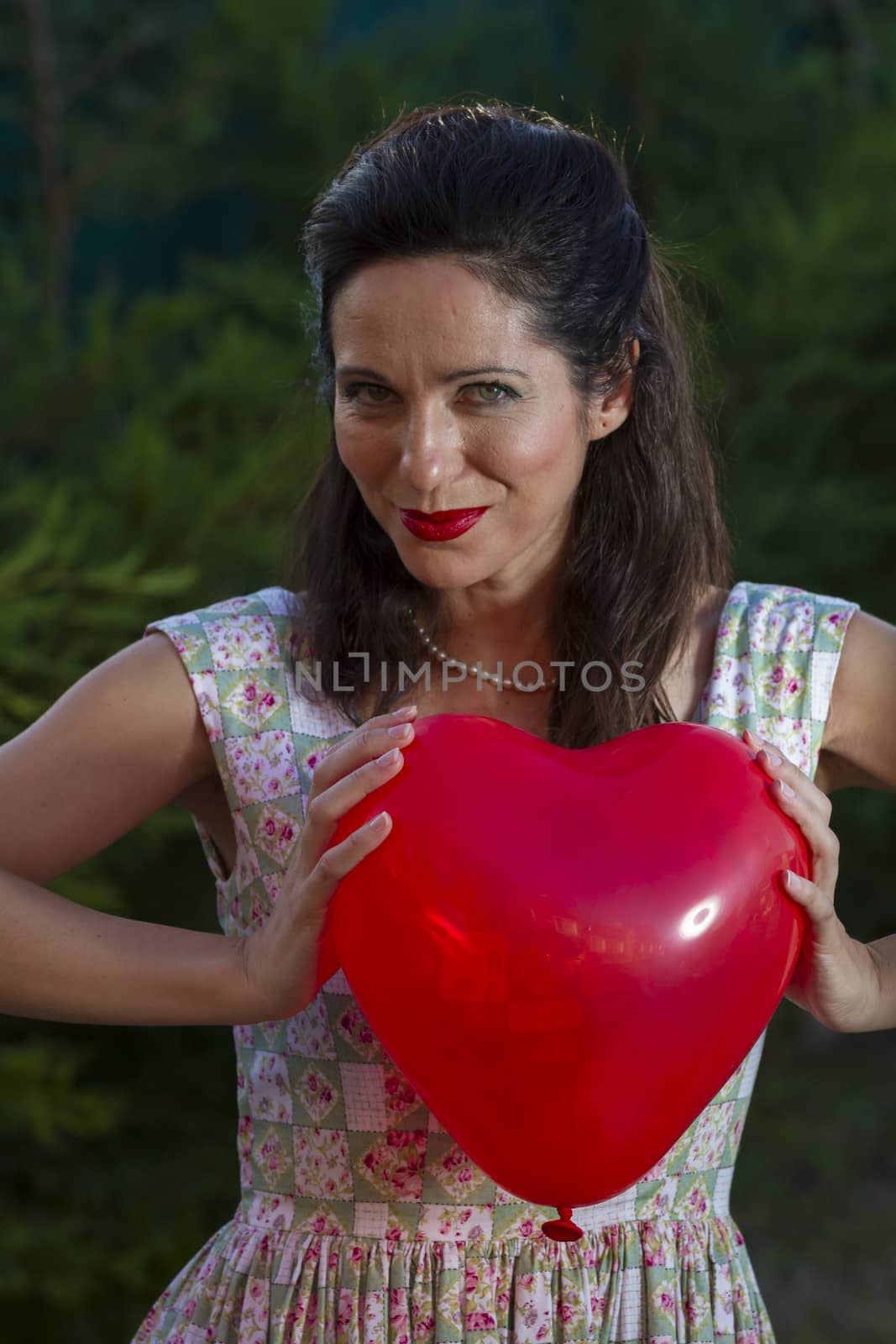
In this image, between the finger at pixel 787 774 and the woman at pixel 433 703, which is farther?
the woman at pixel 433 703

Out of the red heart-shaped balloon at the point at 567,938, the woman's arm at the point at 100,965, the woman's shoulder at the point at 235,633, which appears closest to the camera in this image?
the red heart-shaped balloon at the point at 567,938

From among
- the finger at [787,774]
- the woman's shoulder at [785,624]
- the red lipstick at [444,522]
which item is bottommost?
the woman's shoulder at [785,624]

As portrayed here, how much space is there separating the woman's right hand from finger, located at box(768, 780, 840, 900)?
0.26m

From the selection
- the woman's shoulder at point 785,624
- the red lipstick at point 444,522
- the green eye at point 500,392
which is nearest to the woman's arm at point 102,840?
the red lipstick at point 444,522

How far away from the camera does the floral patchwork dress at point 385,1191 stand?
1.26 m

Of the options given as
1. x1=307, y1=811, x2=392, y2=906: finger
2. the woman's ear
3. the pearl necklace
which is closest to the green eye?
the woman's ear

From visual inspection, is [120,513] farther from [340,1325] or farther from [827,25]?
[827,25]

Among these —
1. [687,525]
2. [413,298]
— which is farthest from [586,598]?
[413,298]

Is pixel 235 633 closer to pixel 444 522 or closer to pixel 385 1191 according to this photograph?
pixel 444 522

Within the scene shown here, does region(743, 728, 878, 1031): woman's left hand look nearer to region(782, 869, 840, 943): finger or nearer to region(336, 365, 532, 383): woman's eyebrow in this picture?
region(782, 869, 840, 943): finger

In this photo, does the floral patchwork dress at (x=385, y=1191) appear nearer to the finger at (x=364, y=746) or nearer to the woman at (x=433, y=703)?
the woman at (x=433, y=703)

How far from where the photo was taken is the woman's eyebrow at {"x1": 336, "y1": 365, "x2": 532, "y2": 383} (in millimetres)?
1215

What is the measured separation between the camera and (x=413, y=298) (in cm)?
122

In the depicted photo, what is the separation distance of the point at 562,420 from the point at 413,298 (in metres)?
0.17
